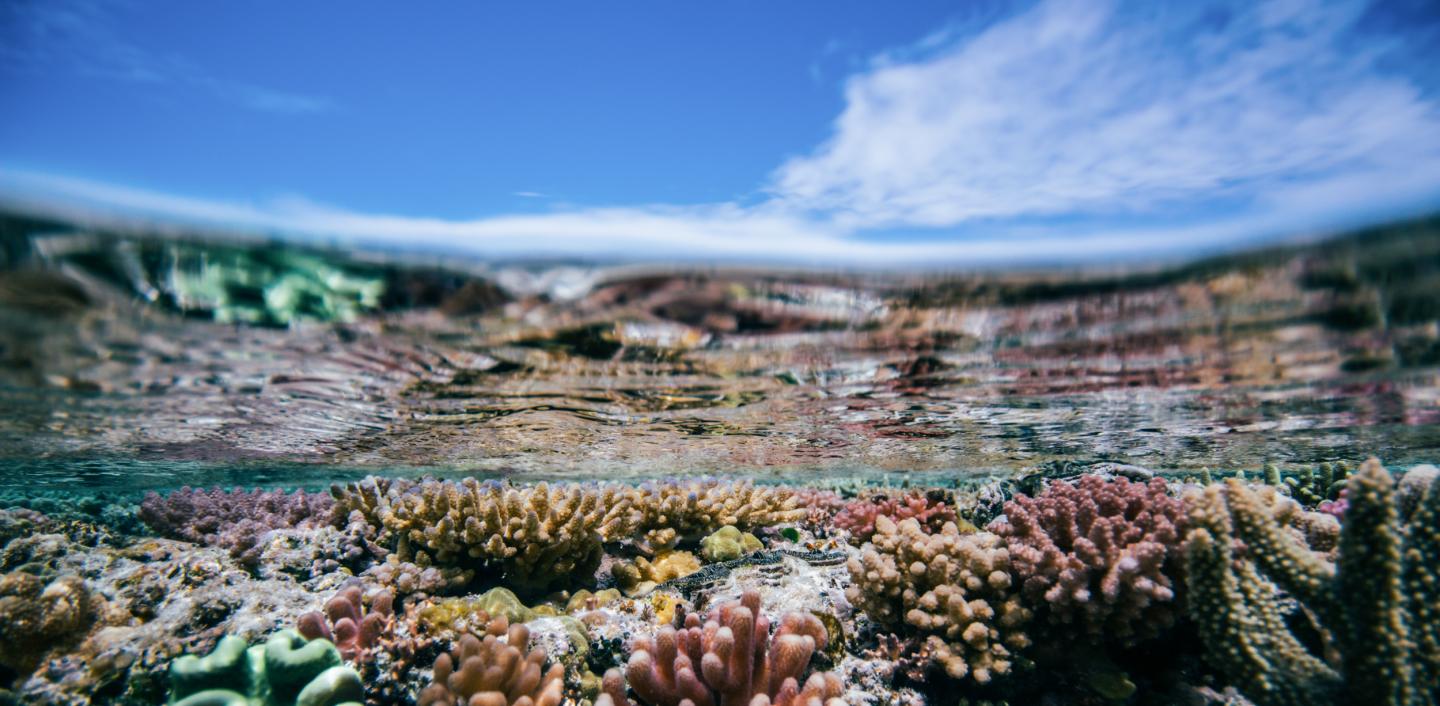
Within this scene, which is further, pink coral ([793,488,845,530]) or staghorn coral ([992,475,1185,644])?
pink coral ([793,488,845,530])

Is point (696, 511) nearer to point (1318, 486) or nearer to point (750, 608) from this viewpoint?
point (750, 608)

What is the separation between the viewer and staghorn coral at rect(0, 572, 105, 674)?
5504 millimetres

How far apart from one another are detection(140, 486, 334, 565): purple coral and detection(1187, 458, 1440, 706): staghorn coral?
10560 mm

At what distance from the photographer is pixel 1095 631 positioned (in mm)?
4906

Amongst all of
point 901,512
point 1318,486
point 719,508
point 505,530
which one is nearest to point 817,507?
point 901,512

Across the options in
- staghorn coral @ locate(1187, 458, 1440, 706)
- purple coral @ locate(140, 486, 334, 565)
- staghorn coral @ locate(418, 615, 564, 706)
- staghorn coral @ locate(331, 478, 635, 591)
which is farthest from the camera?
purple coral @ locate(140, 486, 334, 565)

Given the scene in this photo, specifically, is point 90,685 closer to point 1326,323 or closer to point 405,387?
point 405,387

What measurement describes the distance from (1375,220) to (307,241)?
369 inches

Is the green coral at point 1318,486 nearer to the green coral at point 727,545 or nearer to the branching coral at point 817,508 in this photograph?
the branching coral at point 817,508

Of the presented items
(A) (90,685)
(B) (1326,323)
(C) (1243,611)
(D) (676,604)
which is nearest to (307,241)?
(A) (90,685)

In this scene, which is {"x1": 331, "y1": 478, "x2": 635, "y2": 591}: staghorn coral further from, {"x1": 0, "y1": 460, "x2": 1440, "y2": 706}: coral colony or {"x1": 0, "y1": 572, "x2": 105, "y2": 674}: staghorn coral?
{"x1": 0, "y1": 572, "x2": 105, "y2": 674}: staghorn coral

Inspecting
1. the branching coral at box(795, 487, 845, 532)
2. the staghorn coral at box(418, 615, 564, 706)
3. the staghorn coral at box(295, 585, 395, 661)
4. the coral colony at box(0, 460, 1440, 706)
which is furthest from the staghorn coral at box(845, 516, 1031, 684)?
the staghorn coral at box(295, 585, 395, 661)

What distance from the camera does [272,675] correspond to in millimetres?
4301

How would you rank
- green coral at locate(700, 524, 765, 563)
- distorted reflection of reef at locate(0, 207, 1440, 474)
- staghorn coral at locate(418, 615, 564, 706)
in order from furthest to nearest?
green coral at locate(700, 524, 765, 563)
distorted reflection of reef at locate(0, 207, 1440, 474)
staghorn coral at locate(418, 615, 564, 706)
